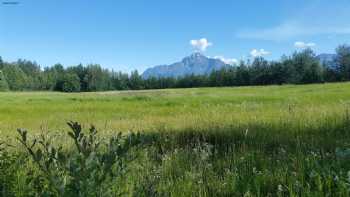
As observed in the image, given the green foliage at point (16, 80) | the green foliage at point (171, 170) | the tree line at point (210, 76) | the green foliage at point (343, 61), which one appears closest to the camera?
the green foliage at point (171, 170)

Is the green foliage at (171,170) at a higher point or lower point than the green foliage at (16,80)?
lower

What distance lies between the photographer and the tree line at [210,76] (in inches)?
3939

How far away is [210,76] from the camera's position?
130 meters

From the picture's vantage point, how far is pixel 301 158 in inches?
151

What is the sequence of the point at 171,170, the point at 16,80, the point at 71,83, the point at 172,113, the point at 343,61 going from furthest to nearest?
the point at 71,83 < the point at 16,80 < the point at 343,61 < the point at 172,113 < the point at 171,170

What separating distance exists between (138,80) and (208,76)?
3408 cm

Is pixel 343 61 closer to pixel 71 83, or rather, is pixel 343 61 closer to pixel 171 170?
pixel 71 83

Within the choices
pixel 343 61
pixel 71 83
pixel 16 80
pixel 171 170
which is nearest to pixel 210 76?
pixel 343 61

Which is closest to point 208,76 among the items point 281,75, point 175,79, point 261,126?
point 175,79

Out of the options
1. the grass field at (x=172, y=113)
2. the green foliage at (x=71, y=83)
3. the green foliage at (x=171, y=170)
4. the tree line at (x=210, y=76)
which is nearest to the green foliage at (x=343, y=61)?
the tree line at (x=210, y=76)

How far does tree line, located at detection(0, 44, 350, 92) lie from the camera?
100 metres

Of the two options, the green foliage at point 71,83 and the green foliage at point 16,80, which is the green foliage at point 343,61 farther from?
the green foliage at point 16,80

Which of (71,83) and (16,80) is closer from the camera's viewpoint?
(16,80)

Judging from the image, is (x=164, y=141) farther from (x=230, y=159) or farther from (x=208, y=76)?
(x=208, y=76)
